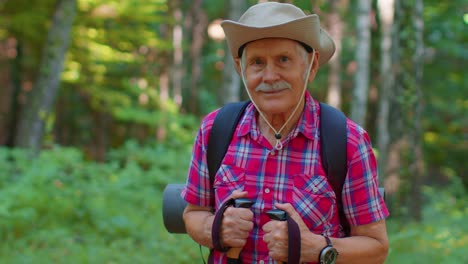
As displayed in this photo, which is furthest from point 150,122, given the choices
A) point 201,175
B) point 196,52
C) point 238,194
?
point 238,194

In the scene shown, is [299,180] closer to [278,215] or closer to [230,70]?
[278,215]

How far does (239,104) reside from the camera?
104 inches

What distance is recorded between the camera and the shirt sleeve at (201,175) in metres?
2.53

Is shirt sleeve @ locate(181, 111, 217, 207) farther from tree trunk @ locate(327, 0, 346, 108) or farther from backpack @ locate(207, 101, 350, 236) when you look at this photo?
tree trunk @ locate(327, 0, 346, 108)

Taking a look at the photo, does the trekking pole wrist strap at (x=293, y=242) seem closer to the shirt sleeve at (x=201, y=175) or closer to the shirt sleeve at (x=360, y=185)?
the shirt sleeve at (x=360, y=185)

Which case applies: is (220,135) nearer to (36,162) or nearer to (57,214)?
(57,214)

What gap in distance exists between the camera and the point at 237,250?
7.79ft

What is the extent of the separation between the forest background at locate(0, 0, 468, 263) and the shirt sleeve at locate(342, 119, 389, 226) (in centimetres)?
220

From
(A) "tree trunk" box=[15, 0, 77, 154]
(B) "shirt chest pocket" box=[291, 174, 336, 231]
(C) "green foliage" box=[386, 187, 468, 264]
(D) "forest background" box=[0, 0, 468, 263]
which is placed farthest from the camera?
(A) "tree trunk" box=[15, 0, 77, 154]

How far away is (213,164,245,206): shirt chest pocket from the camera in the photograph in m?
2.41

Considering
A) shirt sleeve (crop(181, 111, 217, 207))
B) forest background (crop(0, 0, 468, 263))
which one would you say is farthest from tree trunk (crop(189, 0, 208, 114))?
shirt sleeve (crop(181, 111, 217, 207))

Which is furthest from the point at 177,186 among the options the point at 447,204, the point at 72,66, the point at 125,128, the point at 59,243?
the point at 125,128

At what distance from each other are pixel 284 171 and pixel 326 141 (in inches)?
8.0

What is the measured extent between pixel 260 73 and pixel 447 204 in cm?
1123
